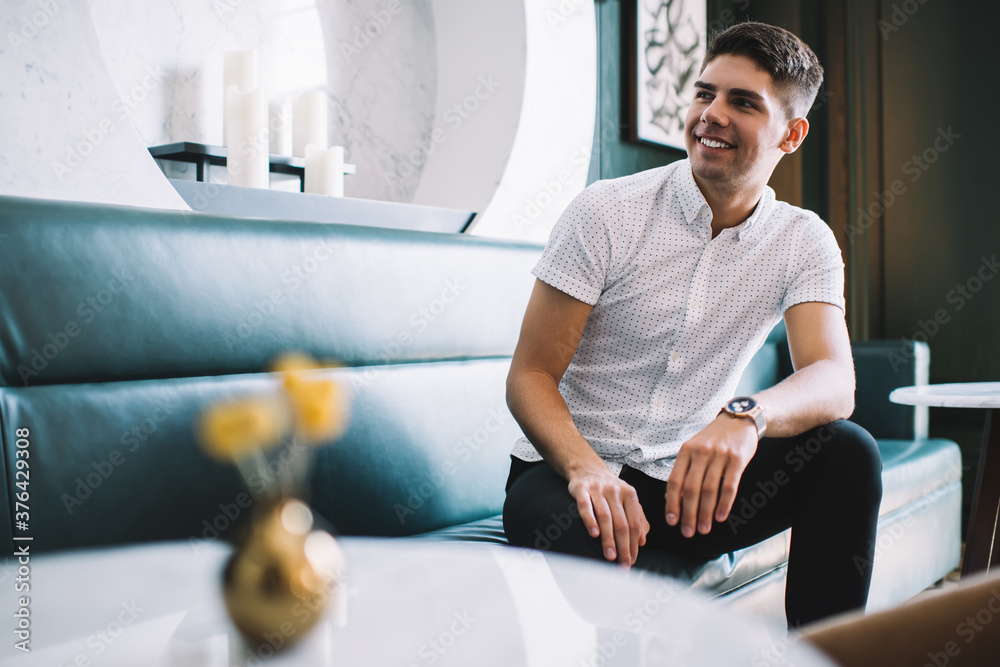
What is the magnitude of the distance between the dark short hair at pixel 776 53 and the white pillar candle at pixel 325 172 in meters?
0.98

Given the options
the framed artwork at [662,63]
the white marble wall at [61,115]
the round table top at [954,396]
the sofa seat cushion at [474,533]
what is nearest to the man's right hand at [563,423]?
the sofa seat cushion at [474,533]

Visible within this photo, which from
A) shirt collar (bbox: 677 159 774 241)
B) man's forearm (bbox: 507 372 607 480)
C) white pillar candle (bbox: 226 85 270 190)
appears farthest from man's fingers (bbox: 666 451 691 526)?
white pillar candle (bbox: 226 85 270 190)

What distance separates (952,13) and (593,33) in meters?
1.75

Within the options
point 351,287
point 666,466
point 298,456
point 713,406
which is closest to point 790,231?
point 713,406

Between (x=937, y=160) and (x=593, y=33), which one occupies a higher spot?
(x=593, y=33)

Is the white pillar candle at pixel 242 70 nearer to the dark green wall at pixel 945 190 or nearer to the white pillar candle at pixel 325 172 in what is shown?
the white pillar candle at pixel 325 172

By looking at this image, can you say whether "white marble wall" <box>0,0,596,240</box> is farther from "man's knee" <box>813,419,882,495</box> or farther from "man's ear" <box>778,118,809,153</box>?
"man's knee" <box>813,419,882,495</box>

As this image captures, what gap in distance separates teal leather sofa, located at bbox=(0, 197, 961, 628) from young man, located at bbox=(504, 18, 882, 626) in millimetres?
171

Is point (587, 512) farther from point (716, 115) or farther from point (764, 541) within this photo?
point (716, 115)

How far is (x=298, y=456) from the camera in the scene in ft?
4.21

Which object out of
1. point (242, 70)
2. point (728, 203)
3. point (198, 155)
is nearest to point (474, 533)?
point (728, 203)

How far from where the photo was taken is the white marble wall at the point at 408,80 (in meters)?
2.02

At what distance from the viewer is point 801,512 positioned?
125cm

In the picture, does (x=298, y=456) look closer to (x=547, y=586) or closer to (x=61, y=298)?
(x=61, y=298)
